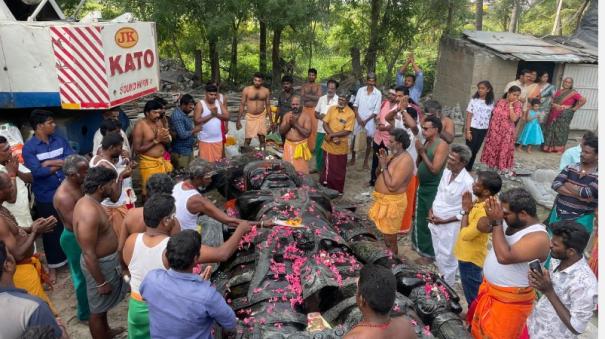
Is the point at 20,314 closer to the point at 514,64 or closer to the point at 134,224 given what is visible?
the point at 134,224

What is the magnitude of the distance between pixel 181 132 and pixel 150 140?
85cm

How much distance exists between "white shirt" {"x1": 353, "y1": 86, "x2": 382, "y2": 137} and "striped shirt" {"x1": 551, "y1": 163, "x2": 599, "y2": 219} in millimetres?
3876

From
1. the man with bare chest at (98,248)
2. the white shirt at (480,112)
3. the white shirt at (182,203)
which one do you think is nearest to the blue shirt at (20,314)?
the man with bare chest at (98,248)

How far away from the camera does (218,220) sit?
452cm

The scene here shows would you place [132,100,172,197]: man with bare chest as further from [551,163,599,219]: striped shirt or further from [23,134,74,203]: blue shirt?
[551,163,599,219]: striped shirt

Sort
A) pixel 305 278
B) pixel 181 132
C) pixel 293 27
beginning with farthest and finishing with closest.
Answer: pixel 293 27
pixel 181 132
pixel 305 278

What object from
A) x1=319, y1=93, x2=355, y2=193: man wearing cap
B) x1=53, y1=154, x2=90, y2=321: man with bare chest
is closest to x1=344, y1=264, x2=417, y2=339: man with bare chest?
x1=53, y1=154, x2=90, y2=321: man with bare chest

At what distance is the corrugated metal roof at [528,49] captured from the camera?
1130cm

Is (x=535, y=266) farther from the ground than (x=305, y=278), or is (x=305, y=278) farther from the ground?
(x=535, y=266)

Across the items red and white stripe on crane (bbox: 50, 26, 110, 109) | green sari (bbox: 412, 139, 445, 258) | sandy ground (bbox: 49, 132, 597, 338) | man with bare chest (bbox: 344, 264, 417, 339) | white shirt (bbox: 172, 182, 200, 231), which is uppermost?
red and white stripe on crane (bbox: 50, 26, 110, 109)

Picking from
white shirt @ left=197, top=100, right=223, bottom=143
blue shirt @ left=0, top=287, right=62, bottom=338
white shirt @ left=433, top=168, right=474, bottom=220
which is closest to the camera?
blue shirt @ left=0, top=287, right=62, bottom=338

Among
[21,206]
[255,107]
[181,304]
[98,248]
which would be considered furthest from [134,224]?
[255,107]

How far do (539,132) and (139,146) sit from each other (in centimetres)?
791

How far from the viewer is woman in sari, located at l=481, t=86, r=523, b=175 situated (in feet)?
27.0
